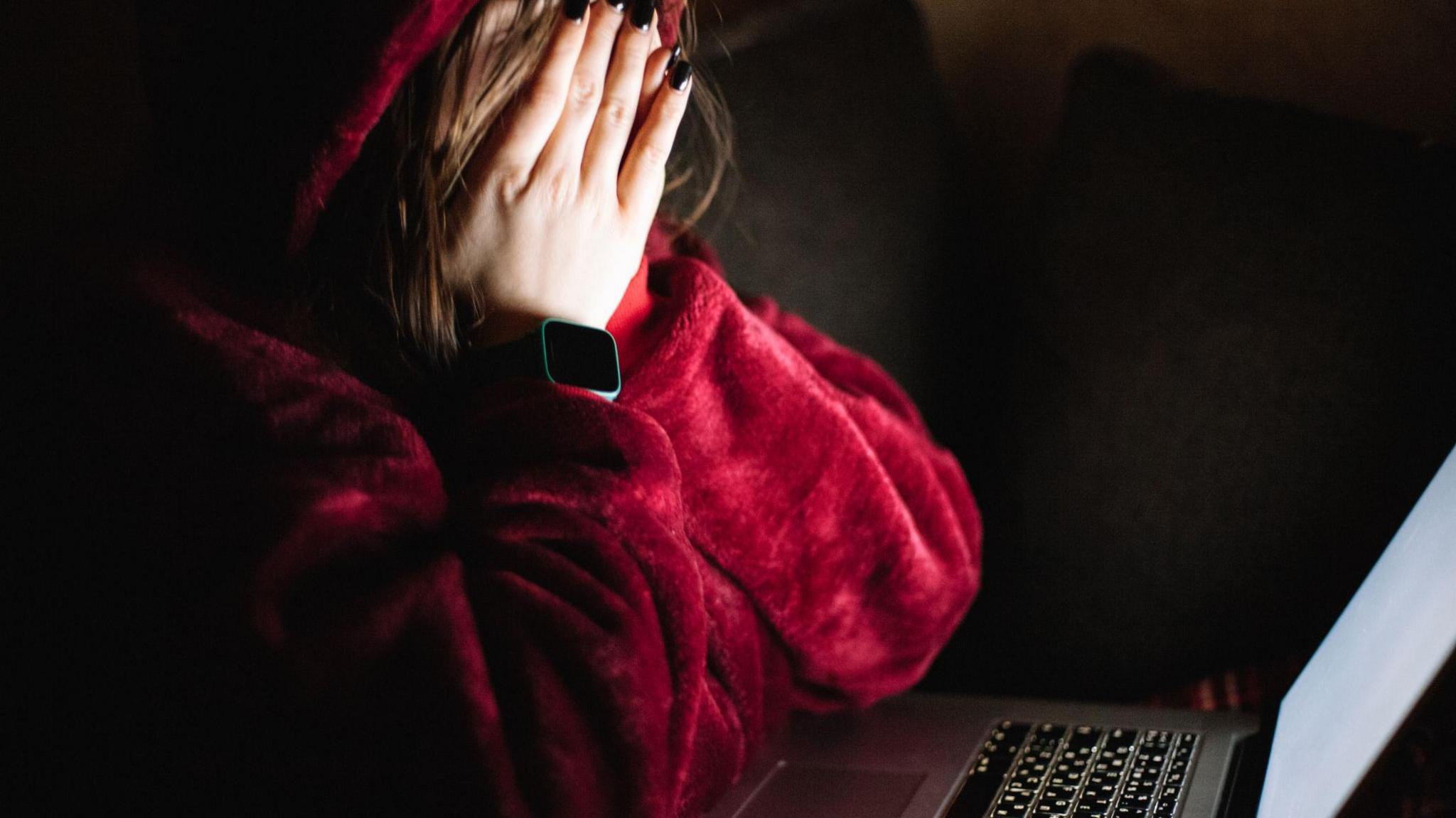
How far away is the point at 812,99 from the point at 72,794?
85cm

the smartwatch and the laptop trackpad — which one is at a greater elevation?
the smartwatch

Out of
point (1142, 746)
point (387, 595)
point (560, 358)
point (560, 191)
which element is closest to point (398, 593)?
point (387, 595)

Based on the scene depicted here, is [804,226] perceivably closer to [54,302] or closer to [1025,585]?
[1025,585]

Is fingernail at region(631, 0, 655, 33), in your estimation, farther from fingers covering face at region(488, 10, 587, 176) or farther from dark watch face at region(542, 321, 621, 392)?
dark watch face at region(542, 321, 621, 392)

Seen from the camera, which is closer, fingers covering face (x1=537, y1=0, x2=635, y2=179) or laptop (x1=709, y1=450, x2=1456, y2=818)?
laptop (x1=709, y1=450, x2=1456, y2=818)

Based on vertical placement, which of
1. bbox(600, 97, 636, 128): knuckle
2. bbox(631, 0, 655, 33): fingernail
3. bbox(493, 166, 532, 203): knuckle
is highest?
bbox(631, 0, 655, 33): fingernail

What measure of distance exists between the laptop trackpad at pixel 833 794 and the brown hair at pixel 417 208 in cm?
38

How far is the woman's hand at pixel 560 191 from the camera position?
2.32ft

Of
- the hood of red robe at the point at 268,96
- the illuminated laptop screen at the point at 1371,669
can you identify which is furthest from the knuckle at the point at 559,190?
the illuminated laptop screen at the point at 1371,669

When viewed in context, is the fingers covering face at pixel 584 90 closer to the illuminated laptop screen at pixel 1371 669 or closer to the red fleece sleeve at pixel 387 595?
the red fleece sleeve at pixel 387 595

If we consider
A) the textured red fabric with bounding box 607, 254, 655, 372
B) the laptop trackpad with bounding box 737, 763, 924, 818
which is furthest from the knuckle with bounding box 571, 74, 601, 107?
the laptop trackpad with bounding box 737, 763, 924, 818

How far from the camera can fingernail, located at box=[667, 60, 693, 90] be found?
0.75 m

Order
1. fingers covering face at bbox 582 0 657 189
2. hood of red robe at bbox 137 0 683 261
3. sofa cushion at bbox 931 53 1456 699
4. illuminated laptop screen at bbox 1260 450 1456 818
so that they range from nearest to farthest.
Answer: illuminated laptop screen at bbox 1260 450 1456 818 < hood of red robe at bbox 137 0 683 261 < fingers covering face at bbox 582 0 657 189 < sofa cushion at bbox 931 53 1456 699

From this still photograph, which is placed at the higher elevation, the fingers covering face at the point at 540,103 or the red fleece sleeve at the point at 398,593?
the fingers covering face at the point at 540,103
